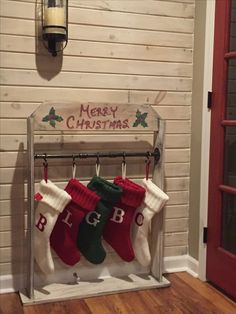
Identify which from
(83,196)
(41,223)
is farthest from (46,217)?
(83,196)

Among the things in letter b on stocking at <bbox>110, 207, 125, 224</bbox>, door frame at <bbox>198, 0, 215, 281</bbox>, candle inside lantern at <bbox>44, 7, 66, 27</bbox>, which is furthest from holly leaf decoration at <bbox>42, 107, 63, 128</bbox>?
door frame at <bbox>198, 0, 215, 281</bbox>

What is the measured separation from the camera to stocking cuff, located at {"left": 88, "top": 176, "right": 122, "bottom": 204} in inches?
87.4

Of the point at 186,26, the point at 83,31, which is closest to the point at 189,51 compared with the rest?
the point at 186,26

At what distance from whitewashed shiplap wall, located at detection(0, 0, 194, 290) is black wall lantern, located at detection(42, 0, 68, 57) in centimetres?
10

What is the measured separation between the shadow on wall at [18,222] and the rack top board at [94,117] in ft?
0.83

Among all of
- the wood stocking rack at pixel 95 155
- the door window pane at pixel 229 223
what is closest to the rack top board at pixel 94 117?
the wood stocking rack at pixel 95 155

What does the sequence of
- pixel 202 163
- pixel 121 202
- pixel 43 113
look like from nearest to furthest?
pixel 43 113 < pixel 121 202 < pixel 202 163

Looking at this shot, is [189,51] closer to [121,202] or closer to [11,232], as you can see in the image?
[121,202]

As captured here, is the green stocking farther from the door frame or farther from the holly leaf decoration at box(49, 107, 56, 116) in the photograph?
the door frame

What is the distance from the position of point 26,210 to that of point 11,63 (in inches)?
30.8

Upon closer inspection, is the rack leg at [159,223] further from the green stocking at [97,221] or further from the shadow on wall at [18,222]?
the shadow on wall at [18,222]

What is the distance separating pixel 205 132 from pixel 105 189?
2.25 feet

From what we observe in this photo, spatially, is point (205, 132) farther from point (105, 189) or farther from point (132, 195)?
point (105, 189)

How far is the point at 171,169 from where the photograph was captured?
2596 mm
